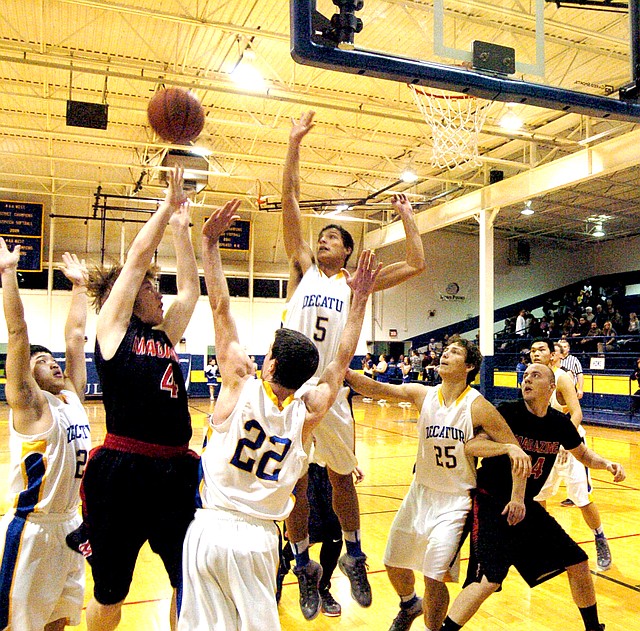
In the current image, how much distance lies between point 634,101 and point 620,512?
173 inches

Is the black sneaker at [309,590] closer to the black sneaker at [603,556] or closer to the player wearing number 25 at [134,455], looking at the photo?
the player wearing number 25 at [134,455]

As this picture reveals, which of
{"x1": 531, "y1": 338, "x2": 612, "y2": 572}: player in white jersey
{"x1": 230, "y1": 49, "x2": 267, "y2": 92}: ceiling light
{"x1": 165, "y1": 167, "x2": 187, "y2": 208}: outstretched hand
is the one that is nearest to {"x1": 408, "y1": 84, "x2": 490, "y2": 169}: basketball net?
{"x1": 230, "y1": 49, "x2": 267, "y2": 92}: ceiling light

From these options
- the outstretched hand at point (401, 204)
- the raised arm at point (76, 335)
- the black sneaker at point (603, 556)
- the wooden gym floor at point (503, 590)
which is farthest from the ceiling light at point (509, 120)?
the raised arm at point (76, 335)

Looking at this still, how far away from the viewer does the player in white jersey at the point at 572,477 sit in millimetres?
4807

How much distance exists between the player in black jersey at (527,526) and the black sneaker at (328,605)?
0.83 meters

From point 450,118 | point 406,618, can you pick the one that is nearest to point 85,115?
point 450,118

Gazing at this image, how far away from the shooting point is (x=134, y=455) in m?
2.56

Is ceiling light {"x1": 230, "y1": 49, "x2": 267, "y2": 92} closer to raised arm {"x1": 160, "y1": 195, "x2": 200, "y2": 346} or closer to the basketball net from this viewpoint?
the basketball net

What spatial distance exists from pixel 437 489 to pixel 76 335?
2.07 m

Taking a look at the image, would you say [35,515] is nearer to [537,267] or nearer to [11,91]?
[11,91]

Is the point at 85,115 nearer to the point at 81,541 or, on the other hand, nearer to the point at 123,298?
the point at 123,298

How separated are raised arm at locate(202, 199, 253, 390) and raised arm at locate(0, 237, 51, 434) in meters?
0.78

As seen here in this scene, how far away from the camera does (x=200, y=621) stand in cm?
240

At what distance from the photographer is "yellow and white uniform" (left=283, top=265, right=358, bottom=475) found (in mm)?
3580
